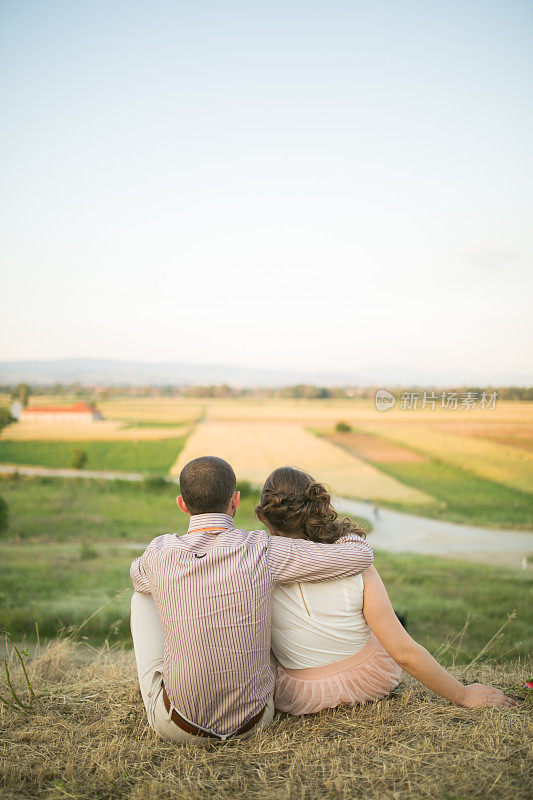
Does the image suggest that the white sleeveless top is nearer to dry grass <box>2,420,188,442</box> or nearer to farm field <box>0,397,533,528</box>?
farm field <box>0,397,533,528</box>

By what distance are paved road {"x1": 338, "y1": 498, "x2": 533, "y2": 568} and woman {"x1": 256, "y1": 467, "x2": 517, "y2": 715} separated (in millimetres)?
10716

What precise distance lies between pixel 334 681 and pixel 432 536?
12.0m

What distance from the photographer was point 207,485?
1.99 meters

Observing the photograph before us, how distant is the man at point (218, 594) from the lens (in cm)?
192

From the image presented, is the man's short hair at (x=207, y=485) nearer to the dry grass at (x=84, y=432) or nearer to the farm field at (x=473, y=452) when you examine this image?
the farm field at (x=473, y=452)

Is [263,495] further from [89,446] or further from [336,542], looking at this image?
[89,446]

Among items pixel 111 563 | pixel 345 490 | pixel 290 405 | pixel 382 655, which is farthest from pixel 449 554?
pixel 382 655

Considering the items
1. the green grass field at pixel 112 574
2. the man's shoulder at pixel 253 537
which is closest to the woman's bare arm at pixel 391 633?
the man's shoulder at pixel 253 537

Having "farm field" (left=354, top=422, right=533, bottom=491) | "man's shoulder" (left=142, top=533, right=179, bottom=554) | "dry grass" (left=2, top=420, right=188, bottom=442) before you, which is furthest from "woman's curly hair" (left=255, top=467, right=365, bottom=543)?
"dry grass" (left=2, top=420, right=188, bottom=442)

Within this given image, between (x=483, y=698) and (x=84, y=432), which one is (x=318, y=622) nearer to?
(x=483, y=698)

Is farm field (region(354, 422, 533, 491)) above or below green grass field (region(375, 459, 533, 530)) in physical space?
above

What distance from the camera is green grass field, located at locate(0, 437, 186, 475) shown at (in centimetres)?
1369

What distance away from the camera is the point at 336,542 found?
7.14 ft

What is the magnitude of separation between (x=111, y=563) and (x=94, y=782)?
9.84 meters
